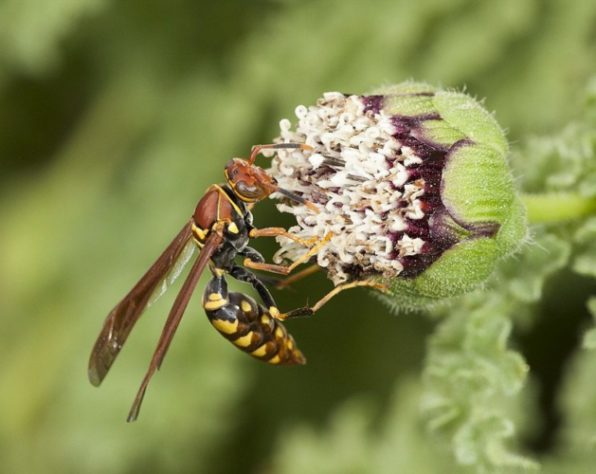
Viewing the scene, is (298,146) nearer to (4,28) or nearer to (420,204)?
(420,204)

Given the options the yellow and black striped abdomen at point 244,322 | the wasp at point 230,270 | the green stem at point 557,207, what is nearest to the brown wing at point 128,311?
the wasp at point 230,270

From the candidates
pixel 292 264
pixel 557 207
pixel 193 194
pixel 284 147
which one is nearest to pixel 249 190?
pixel 284 147

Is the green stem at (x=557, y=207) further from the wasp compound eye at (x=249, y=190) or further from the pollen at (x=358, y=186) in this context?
the wasp compound eye at (x=249, y=190)

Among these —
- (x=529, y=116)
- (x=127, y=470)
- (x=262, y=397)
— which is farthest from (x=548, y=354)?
(x=127, y=470)

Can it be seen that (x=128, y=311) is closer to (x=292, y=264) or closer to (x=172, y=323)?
(x=172, y=323)

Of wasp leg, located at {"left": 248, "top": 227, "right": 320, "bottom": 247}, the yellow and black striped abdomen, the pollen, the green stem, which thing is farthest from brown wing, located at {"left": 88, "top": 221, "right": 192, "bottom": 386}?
the green stem

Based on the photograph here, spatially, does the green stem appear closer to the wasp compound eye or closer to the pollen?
the pollen
